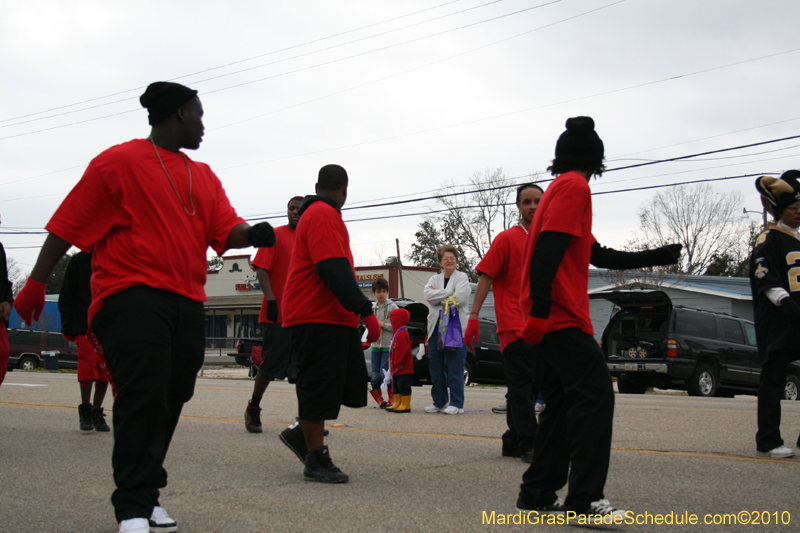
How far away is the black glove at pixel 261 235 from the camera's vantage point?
329 cm

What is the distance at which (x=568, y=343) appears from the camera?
3379 millimetres

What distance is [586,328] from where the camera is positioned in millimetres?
3410

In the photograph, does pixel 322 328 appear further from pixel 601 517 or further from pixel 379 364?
pixel 379 364

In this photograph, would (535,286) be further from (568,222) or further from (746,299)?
(746,299)

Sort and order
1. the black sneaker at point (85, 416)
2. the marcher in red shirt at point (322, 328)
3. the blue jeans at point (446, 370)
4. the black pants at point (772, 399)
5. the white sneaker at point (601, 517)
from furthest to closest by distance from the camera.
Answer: the blue jeans at point (446, 370) < the black sneaker at point (85, 416) < the black pants at point (772, 399) < the marcher in red shirt at point (322, 328) < the white sneaker at point (601, 517)

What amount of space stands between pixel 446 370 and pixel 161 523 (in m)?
5.29

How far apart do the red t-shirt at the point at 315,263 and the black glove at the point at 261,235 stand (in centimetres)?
94

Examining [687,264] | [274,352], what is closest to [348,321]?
[274,352]

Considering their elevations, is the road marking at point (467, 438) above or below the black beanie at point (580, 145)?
below

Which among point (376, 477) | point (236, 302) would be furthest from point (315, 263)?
point (236, 302)

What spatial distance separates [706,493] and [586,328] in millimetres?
1333

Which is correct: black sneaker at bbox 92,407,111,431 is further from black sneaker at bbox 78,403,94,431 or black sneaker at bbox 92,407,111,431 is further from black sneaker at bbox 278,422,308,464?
black sneaker at bbox 278,422,308,464

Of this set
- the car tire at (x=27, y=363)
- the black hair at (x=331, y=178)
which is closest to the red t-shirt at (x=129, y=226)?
the black hair at (x=331, y=178)

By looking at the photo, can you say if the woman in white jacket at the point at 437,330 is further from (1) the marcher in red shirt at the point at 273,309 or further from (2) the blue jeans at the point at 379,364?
(1) the marcher in red shirt at the point at 273,309
